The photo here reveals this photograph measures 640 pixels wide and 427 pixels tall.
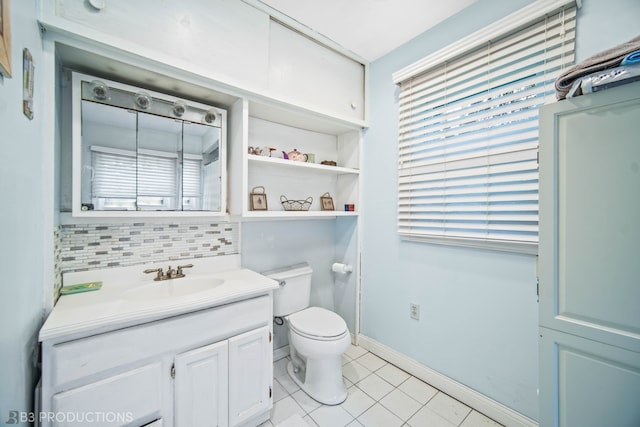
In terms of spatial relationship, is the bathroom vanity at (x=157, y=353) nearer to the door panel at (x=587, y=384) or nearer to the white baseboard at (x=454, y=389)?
the white baseboard at (x=454, y=389)

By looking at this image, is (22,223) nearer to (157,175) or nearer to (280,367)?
(157,175)

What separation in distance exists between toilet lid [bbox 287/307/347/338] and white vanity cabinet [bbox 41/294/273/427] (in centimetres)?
33

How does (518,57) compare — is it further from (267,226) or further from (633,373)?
(267,226)

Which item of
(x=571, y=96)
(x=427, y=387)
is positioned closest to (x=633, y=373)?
(x=571, y=96)

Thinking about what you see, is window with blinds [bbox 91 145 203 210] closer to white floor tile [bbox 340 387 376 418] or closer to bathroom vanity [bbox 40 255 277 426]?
bathroom vanity [bbox 40 255 277 426]

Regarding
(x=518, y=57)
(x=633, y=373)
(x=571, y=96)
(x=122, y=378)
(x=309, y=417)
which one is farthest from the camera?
(x=309, y=417)

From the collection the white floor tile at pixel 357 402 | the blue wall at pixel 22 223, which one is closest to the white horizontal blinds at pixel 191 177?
the blue wall at pixel 22 223

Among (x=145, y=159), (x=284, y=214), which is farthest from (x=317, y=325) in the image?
(x=145, y=159)

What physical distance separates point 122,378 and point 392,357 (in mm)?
1810

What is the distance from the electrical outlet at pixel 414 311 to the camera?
1.88 meters

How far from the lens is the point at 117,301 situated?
118cm

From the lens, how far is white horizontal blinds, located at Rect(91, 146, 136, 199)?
1327 mm

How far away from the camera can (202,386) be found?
122 cm

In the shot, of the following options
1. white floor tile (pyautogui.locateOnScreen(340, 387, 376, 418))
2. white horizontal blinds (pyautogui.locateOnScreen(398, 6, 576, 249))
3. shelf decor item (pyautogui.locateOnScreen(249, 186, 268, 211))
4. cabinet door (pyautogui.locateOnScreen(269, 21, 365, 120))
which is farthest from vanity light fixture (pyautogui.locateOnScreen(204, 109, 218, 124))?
white floor tile (pyautogui.locateOnScreen(340, 387, 376, 418))
